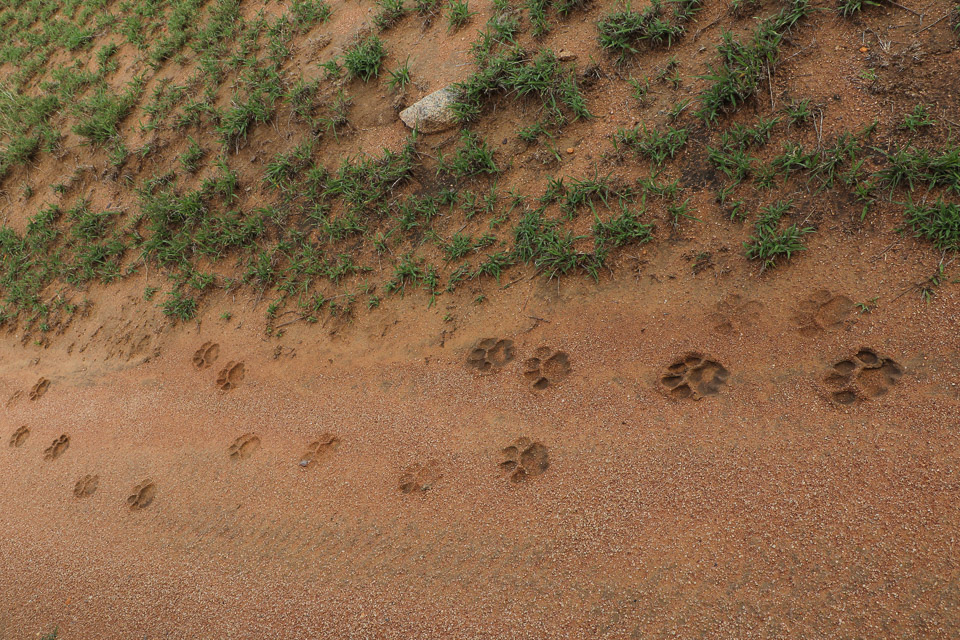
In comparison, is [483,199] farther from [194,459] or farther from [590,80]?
[194,459]

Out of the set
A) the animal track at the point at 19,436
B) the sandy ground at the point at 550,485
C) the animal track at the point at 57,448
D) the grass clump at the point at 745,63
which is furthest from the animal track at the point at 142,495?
the grass clump at the point at 745,63


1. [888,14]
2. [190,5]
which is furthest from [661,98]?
[190,5]

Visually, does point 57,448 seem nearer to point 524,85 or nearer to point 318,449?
point 318,449

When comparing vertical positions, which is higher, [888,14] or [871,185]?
[888,14]

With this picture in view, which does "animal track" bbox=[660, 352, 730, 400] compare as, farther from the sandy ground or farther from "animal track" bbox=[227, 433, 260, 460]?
"animal track" bbox=[227, 433, 260, 460]

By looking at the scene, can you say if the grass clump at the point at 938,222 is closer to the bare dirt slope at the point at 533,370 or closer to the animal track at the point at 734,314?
the bare dirt slope at the point at 533,370

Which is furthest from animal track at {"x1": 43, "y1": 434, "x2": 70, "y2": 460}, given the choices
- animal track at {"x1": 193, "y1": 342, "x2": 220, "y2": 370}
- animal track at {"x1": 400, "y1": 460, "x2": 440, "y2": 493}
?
animal track at {"x1": 400, "y1": 460, "x2": 440, "y2": 493}

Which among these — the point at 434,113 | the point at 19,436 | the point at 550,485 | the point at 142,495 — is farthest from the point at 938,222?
the point at 19,436
